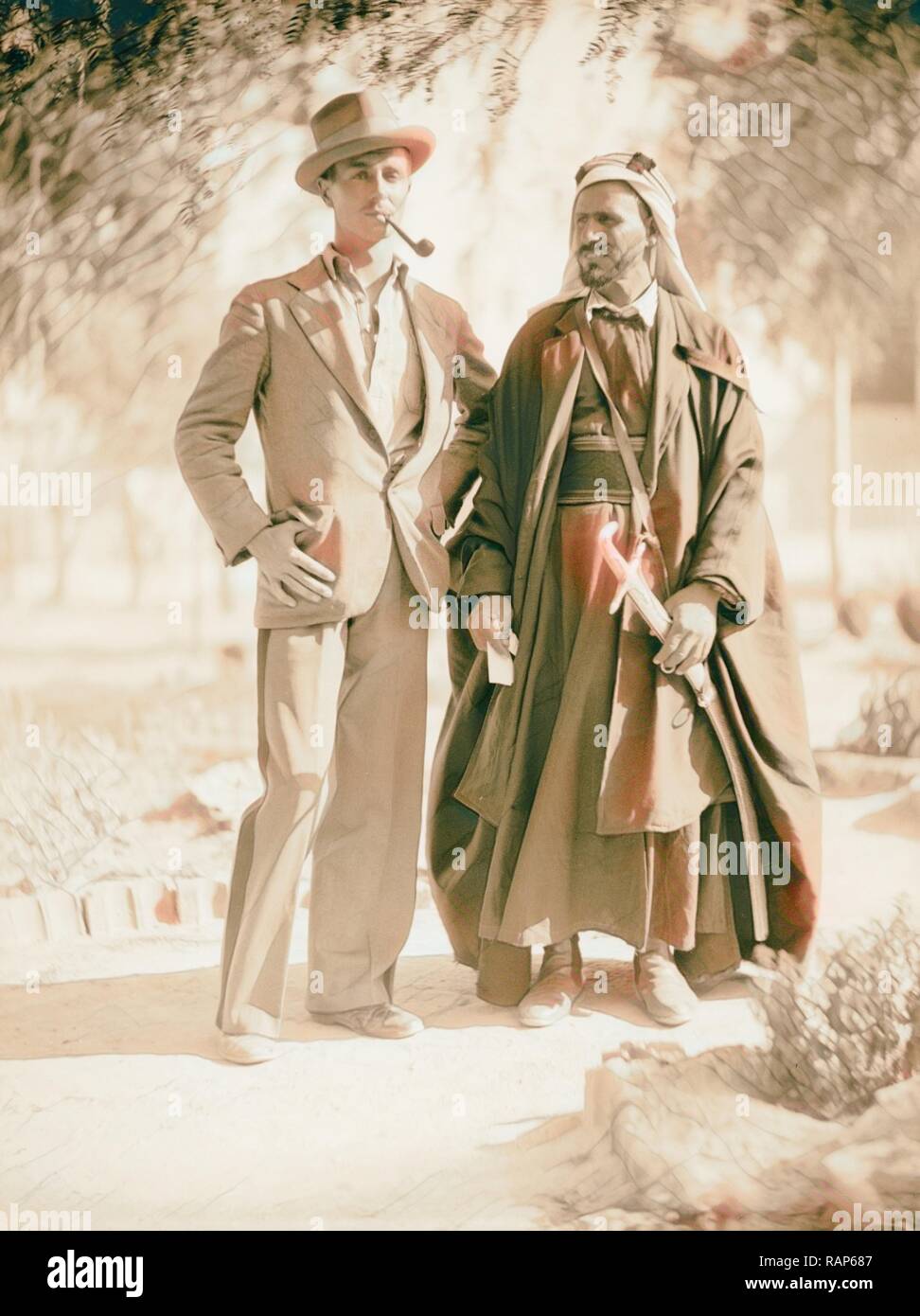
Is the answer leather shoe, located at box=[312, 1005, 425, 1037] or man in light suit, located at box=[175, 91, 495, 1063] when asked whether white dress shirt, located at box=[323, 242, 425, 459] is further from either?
leather shoe, located at box=[312, 1005, 425, 1037]

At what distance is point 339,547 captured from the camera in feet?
14.3

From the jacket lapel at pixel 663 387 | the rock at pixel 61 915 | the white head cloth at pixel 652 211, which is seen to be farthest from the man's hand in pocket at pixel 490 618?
the rock at pixel 61 915

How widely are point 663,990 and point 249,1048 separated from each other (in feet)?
3.57

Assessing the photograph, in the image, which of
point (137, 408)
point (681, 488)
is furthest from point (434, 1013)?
point (137, 408)

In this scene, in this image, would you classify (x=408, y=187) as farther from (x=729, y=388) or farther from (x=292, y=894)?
(x=292, y=894)

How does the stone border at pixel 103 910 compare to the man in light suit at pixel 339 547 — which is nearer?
the man in light suit at pixel 339 547

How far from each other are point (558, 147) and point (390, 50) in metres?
0.52

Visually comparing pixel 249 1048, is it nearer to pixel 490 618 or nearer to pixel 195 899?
pixel 195 899

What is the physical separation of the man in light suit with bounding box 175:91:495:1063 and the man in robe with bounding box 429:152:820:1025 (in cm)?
15

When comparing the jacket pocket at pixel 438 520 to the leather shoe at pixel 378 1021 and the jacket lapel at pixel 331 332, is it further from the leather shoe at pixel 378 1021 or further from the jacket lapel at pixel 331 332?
the leather shoe at pixel 378 1021

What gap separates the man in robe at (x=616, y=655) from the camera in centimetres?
441

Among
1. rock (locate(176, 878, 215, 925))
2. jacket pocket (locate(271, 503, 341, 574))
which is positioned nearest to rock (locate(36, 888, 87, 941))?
rock (locate(176, 878, 215, 925))

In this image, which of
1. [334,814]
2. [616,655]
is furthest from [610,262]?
[334,814]

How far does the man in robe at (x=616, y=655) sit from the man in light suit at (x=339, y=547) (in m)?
0.15
